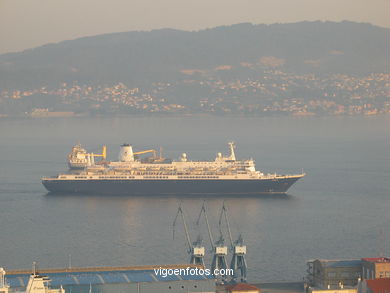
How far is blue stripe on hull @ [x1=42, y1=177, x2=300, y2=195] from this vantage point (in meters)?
48.4

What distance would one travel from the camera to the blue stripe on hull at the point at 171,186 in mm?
48406

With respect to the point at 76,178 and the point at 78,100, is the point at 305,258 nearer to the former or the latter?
the point at 76,178

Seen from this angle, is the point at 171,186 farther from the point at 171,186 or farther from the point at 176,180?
the point at 176,180

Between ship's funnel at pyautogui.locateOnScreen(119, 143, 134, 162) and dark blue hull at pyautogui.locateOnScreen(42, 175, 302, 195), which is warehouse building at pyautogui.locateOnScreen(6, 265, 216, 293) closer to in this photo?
dark blue hull at pyautogui.locateOnScreen(42, 175, 302, 195)

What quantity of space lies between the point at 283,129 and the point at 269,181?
→ 209 ft

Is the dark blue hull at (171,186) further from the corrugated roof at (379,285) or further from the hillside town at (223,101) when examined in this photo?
the hillside town at (223,101)

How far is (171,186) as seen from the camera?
49.0 metres

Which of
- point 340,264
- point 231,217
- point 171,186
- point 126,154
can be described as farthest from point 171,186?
point 340,264

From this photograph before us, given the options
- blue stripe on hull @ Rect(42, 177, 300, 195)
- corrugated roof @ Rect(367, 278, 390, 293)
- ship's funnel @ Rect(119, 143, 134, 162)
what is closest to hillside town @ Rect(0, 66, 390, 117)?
ship's funnel @ Rect(119, 143, 134, 162)

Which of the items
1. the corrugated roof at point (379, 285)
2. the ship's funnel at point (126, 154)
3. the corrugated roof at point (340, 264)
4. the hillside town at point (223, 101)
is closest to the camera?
the corrugated roof at point (379, 285)

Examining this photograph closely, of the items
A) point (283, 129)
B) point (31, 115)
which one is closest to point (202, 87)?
point (31, 115)

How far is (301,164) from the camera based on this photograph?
64.0 metres

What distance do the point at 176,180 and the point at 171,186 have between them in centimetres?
41

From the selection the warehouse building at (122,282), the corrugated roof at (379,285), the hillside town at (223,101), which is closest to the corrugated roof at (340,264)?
the corrugated roof at (379,285)
